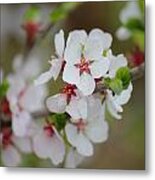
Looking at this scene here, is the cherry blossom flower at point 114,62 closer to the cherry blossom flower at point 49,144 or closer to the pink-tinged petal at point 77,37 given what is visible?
the pink-tinged petal at point 77,37

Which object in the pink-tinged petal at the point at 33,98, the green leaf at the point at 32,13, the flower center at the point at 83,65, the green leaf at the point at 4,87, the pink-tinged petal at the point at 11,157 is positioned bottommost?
the pink-tinged petal at the point at 11,157

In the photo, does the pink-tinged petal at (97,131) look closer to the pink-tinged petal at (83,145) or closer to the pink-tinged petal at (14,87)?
the pink-tinged petal at (83,145)

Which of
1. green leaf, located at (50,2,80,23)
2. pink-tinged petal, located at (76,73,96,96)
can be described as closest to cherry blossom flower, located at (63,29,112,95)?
pink-tinged petal, located at (76,73,96,96)

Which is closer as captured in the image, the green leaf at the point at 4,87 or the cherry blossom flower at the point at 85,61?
the cherry blossom flower at the point at 85,61

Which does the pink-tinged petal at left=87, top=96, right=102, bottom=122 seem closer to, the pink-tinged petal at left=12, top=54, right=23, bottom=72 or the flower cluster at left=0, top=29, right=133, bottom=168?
the flower cluster at left=0, top=29, right=133, bottom=168

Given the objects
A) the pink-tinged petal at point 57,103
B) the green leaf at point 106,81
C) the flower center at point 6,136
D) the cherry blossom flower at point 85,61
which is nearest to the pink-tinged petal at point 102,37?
the cherry blossom flower at point 85,61

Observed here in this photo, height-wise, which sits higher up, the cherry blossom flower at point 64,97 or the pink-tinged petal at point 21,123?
the cherry blossom flower at point 64,97

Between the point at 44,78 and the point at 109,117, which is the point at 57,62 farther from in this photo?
the point at 109,117
